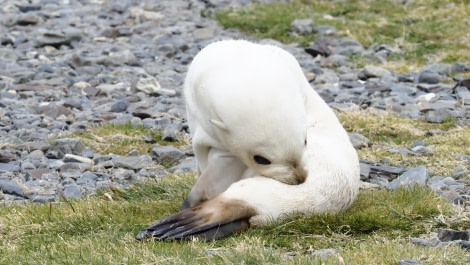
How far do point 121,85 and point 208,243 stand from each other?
728 cm

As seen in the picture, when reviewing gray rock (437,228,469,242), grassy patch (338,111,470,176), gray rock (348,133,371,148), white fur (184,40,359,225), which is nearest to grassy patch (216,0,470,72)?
grassy patch (338,111,470,176)

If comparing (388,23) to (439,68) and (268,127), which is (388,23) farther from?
(268,127)

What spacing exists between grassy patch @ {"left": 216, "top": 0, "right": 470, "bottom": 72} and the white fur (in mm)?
7678

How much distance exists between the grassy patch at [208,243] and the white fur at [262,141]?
0.19m

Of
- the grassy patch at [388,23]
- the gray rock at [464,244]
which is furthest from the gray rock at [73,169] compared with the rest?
the grassy patch at [388,23]

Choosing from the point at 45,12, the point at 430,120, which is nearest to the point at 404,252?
the point at 430,120

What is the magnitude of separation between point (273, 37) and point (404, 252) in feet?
37.1

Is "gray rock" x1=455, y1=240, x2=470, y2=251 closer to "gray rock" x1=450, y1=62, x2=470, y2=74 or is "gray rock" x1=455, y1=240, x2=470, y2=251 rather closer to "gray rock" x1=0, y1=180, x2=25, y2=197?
"gray rock" x1=0, y1=180, x2=25, y2=197

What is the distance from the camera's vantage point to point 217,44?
297 inches

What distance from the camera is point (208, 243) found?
20.6 feet

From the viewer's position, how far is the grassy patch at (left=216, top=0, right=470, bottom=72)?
15.7 meters

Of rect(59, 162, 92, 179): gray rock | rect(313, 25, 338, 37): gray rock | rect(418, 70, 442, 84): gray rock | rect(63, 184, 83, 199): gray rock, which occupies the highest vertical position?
rect(63, 184, 83, 199): gray rock

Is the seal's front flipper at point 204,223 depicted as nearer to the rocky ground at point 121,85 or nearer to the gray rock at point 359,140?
the rocky ground at point 121,85

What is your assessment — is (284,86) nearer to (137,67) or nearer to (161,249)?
(161,249)
